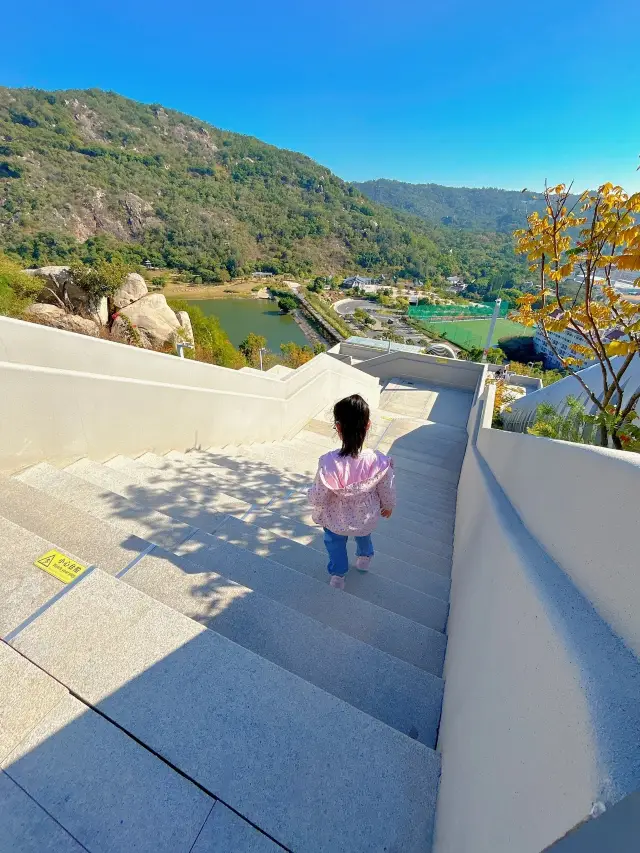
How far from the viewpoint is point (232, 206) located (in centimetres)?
9988

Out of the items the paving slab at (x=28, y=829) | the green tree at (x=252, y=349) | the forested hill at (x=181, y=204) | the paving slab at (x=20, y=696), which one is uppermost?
the forested hill at (x=181, y=204)

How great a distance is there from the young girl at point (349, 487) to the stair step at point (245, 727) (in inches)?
35.9

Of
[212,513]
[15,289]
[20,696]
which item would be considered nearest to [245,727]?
[20,696]

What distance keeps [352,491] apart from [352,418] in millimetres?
466

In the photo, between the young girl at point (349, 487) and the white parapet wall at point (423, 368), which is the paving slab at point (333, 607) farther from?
the white parapet wall at point (423, 368)

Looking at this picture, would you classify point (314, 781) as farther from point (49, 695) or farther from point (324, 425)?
point (324, 425)

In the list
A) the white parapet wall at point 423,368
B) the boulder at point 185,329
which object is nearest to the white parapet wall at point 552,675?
the white parapet wall at point 423,368

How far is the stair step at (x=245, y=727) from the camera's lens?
1080mm

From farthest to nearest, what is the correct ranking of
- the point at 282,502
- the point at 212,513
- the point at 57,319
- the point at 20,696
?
the point at 57,319 < the point at 282,502 < the point at 212,513 < the point at 20,696

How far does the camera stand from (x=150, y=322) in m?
15.3

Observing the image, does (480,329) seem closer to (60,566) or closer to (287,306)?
(287,306)

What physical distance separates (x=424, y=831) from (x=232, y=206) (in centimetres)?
11876

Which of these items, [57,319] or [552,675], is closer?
[552,675]

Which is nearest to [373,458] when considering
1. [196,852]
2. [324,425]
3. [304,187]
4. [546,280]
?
[196,852]
